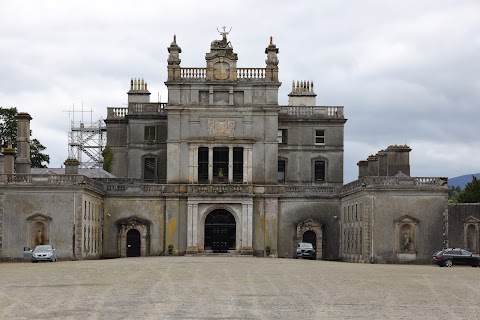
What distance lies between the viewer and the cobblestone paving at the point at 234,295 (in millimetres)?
26188

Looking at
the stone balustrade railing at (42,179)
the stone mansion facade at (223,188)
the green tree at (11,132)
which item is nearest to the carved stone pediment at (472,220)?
the stone mansion facade at (223,188)

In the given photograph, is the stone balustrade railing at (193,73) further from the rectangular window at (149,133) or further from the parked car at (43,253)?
the parked car at (43,253)

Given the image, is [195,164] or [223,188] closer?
[223,188]

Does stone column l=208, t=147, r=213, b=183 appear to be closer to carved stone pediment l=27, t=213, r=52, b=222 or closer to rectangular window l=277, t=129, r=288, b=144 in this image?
rectangular window l=277, t=129, r=288, b=144

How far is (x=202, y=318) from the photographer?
24.9 metres

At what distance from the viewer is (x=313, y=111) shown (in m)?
88.5

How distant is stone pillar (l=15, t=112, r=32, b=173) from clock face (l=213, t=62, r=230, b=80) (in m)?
16.9

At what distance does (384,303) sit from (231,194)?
166 ft

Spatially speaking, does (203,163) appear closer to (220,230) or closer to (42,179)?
(220,230)

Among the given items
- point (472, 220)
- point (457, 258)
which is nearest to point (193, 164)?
point (472, 220)

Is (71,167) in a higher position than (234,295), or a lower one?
higher

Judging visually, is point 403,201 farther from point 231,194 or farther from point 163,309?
point 163,309

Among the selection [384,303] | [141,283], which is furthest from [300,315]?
[141,283]

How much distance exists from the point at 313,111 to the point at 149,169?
1614cm
